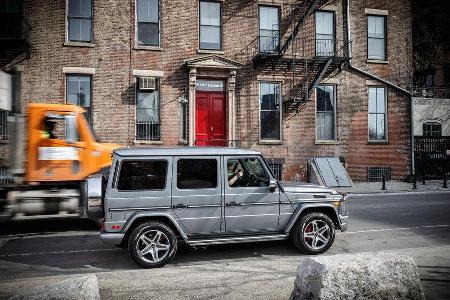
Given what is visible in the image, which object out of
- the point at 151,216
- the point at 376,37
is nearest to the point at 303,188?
the point at 151,216

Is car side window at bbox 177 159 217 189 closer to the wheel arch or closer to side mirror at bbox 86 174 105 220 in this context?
the wheel arch

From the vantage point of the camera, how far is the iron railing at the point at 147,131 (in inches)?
648

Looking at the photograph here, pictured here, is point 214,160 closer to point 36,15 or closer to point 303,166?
point 303,166

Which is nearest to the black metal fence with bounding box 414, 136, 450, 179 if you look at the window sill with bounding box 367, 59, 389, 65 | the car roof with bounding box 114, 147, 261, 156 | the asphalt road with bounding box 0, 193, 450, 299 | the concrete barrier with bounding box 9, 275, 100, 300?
the window sill with bounding box 367, 59, 389, 65

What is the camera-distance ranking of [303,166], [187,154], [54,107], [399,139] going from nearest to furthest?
[187,154] < [54,107] < [303,166] < [399,139]

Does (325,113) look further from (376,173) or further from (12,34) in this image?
(12,34)

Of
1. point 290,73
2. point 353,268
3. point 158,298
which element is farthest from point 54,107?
point 290,73

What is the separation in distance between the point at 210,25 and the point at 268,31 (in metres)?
3.04

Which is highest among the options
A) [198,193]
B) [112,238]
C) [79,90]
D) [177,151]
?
[79,90]

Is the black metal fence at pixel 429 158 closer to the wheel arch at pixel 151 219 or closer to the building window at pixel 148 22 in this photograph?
the building window at pixel 148 22

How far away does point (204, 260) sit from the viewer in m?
6.25

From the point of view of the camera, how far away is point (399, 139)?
19.2m

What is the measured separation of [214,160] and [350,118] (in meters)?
14.4

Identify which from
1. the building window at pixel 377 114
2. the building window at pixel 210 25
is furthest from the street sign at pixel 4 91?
the building window at pixel 377 114
